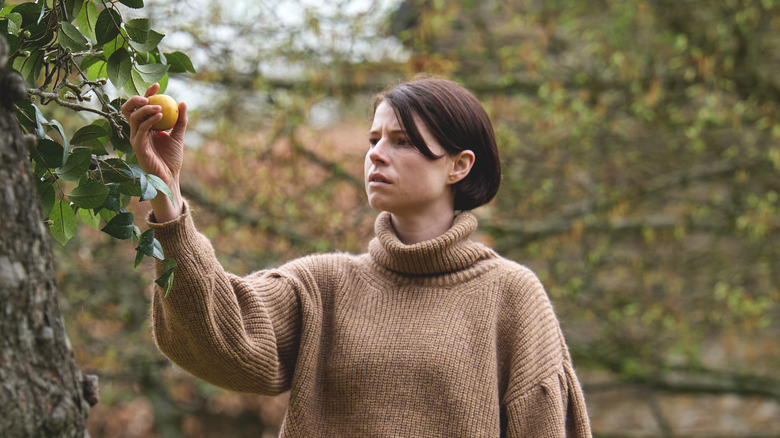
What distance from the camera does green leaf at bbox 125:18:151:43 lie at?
1.38m

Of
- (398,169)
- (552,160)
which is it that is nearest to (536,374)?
(398,169)

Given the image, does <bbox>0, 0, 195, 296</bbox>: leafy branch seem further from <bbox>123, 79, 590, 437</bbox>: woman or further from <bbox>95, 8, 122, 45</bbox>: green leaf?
<bbox>123, 79, 590, 437</bbox>: woman

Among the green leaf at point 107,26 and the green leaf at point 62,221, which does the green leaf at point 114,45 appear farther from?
the green leaf at point 62,221

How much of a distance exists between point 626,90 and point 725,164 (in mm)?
711

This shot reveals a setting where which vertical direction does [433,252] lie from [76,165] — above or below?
below

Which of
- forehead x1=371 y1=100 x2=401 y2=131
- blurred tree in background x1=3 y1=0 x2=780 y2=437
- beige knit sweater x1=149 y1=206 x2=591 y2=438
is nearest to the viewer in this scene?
beige knit sweater x1=149 y1=206 x2=591 y2=438

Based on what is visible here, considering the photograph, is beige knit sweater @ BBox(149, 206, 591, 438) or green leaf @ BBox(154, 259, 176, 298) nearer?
green leaf @ BBox(154, 259, 176, 298)

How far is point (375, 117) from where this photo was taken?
2.04 meters

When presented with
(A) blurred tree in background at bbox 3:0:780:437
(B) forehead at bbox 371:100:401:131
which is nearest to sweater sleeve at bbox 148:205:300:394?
(B) forehead at bbox 371:100:401:131

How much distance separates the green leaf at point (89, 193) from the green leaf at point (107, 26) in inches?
9.3

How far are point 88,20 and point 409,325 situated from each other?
962 mm

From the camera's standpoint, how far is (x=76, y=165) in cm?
129

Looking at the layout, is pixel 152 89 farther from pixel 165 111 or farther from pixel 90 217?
pixel 90 217

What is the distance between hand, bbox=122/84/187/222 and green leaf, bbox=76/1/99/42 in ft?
0.41
